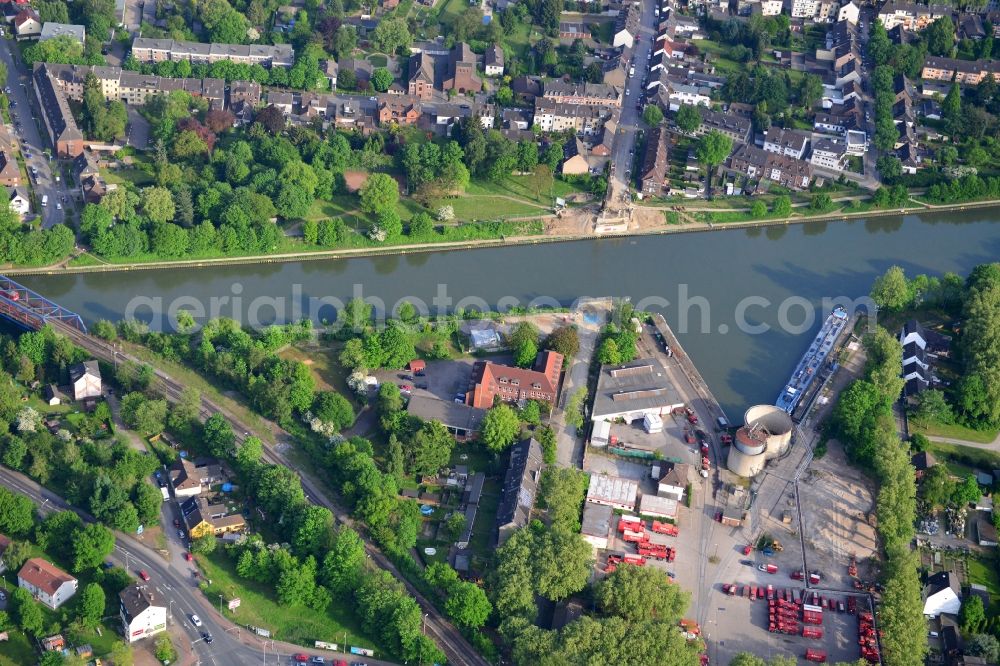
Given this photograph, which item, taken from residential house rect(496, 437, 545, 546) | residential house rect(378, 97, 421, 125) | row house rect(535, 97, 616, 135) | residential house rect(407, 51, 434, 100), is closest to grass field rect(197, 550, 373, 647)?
residential house rect(496, 437, 545, 546)

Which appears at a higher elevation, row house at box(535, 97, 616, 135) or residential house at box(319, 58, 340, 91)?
residential house at box(319, 58, 340, 91)

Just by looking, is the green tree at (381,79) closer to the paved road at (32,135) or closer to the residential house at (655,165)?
the residential house at (655,165)

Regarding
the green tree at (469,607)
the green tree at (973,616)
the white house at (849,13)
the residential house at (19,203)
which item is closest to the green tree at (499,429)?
the green tree at (469,607)

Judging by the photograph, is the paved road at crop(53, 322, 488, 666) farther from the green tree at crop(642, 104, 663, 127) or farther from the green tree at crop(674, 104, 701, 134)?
the green tree at crop(674, 104, 701, 134)

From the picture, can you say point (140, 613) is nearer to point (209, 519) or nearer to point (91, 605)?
point (91, 605)

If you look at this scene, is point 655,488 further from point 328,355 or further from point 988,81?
point 988,81

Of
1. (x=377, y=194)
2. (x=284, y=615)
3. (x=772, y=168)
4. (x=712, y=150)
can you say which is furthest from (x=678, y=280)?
(x=284, y=615)

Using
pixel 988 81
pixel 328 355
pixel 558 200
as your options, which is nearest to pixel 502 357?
pixel 328 355

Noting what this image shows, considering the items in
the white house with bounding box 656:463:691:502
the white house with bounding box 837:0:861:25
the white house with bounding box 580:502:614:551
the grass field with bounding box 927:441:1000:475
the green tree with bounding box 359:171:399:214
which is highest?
the white house with bounding box 837:0:861:25
